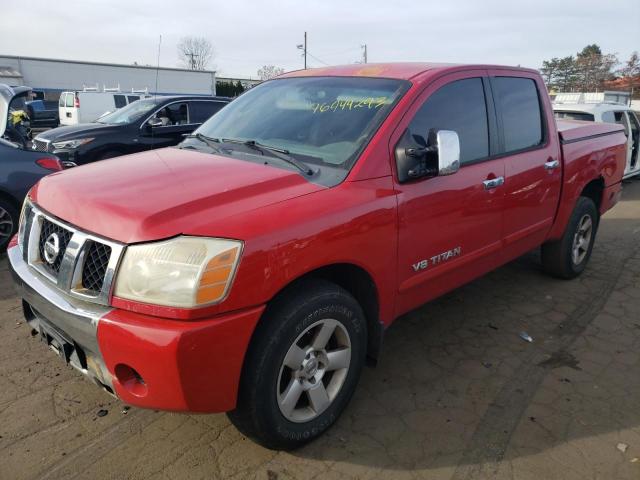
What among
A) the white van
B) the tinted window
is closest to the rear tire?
the tinted window

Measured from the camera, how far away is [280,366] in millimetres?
2217

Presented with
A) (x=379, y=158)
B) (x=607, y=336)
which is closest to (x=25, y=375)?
(x=379, y=158)

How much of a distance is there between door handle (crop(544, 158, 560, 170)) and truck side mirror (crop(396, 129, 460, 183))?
155 centimetres

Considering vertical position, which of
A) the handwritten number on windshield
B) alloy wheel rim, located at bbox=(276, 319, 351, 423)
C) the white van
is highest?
the white van

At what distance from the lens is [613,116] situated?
903 centimetres

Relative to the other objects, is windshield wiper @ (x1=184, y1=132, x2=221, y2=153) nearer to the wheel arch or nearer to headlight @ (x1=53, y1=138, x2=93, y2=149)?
the wheel arch

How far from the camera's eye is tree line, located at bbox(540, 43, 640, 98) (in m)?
46.2

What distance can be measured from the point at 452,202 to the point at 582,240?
2604mm

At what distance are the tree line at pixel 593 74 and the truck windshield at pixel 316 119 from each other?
47864 mm

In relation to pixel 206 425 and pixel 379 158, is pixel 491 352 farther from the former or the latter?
pixel 206 425

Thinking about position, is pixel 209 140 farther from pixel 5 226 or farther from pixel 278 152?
pixel 5 226

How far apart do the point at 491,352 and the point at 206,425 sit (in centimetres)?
199

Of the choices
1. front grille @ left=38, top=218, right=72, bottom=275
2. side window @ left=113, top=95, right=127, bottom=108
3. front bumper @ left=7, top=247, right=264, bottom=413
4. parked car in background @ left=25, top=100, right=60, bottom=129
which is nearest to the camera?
front bumper @ left=7, top=247, right=264, bottom=413

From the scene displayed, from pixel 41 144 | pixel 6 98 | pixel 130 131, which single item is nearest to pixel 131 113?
pixel 130 131
